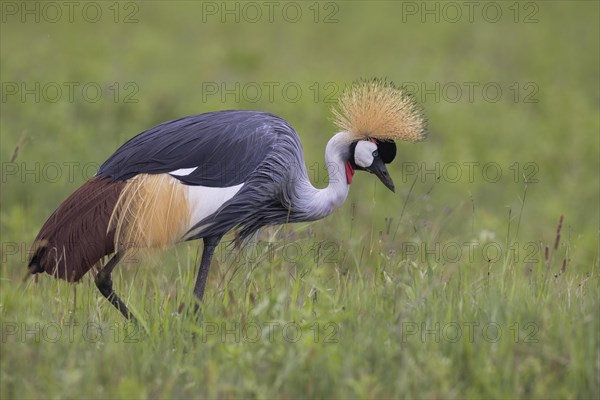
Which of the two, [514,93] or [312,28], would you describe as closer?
[514,93]

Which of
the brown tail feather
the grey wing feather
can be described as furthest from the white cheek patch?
the brown tail feather

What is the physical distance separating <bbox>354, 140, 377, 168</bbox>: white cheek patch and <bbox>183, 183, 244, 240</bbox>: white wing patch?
76 centimetres

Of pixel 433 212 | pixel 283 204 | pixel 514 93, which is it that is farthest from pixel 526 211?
pixel 283 204

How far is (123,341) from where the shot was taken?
13.0ft

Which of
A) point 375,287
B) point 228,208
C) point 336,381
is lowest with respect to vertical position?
point 336,381

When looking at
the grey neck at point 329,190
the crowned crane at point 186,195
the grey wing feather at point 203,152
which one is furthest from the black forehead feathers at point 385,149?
the grey wing feather at point 203,152

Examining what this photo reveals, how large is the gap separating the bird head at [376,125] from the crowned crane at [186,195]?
0.50 feet

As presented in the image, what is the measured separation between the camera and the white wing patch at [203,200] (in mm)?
4570

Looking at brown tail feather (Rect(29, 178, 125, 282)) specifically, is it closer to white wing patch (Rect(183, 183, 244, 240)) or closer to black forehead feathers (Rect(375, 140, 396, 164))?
white wing patch (Rect(183, 183, 244, 240))

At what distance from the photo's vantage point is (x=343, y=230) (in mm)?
5922

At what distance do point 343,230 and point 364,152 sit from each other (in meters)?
1.02

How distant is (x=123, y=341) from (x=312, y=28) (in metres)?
10.1

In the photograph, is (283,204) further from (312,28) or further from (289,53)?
(312,28)

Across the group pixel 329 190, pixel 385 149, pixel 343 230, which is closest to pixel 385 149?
pixel 385 149
